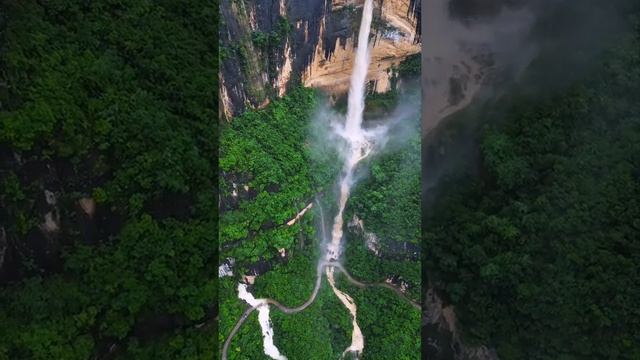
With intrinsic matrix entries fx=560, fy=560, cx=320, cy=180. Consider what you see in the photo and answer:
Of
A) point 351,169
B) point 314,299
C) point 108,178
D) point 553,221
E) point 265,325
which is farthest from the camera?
point 351,169

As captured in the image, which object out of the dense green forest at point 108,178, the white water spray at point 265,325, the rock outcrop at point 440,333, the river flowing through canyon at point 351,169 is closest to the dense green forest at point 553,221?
the rock outcrop at point 440,333

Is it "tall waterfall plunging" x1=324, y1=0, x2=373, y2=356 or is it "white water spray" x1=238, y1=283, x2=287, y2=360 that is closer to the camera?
"white water spray" x1=238, y1=283, x2=287, y2=360

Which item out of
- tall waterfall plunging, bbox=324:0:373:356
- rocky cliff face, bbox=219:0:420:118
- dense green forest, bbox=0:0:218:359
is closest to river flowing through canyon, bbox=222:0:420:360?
tall waterfall plunging, bbox=324:0:373:356

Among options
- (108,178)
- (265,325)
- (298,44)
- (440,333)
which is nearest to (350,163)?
(298,44)

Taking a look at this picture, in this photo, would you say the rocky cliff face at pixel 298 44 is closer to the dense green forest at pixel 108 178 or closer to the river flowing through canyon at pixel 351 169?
the river flowing through canyon at pixel 351 169

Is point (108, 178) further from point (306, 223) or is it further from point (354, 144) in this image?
point (354, 144)

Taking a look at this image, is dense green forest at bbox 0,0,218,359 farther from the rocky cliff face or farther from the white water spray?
the white water spray
